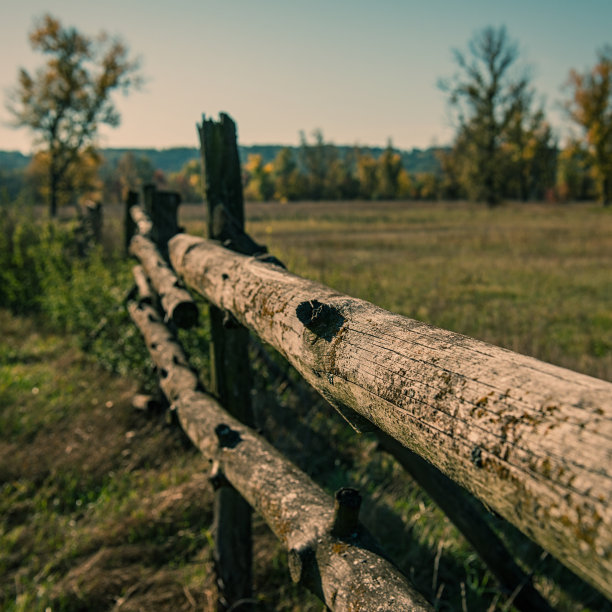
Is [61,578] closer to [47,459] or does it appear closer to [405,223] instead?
[47,459]

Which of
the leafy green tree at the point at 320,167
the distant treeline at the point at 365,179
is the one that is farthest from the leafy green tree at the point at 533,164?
the leafy green tree at the point at 320,167

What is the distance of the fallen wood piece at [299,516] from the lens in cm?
129

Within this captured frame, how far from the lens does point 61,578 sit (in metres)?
3.18

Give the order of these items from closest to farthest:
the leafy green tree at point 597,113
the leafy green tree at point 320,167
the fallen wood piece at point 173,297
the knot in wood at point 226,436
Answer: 1. the knot in wood at point 226,436
2. the fallen wood piece at point 173,297
3. the leafy green tree at point 597,113
4. the leafy green tree at point 320,167

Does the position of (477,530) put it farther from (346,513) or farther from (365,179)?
(365,179)

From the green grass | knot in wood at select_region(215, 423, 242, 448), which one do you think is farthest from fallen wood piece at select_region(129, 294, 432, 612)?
the green grass

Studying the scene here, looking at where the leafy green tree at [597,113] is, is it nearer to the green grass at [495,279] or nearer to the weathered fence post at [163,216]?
the green grass at [495,279]

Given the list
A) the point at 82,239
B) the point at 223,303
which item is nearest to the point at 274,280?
the point at 223,303

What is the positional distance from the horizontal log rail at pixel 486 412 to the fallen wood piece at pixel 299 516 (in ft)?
1.39

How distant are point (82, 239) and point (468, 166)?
39.2 metres

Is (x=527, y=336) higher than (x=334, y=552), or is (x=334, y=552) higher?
(x=334, y=552)

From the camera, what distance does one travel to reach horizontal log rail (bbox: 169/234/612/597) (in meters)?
0.66

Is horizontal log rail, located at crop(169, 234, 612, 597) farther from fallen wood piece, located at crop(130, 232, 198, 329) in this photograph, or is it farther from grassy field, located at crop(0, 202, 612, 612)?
grassy field, located at crop(0, 202, 612, 612)

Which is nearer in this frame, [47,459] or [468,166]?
[47,459]
